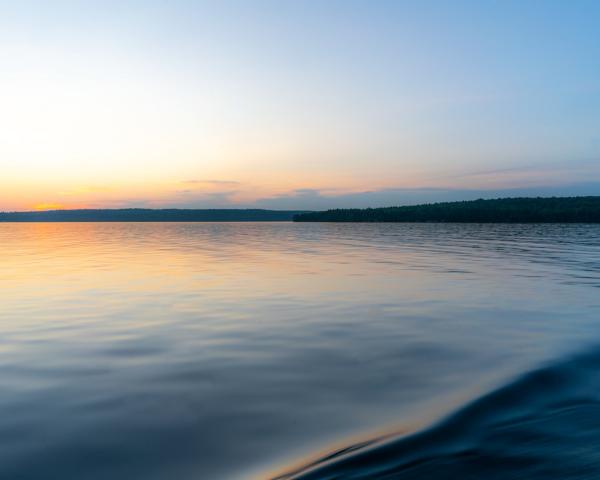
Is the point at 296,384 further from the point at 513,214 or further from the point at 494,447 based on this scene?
the point at 513,214

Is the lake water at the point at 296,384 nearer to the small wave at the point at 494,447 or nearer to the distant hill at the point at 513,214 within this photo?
the small wave at the point at 494,447

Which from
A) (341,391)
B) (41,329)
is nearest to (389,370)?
(341,391)

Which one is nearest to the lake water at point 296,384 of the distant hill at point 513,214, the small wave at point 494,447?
the small wave at point 494,447

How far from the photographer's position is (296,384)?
25.8ft

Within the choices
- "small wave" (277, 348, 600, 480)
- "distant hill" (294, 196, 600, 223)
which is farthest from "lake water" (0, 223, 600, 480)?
"distant hill" (294, 196, 600, 223)

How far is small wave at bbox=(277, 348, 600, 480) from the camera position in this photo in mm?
5027

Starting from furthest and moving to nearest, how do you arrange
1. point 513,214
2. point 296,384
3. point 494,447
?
point 513,214 < point 296,384 < point 494,447

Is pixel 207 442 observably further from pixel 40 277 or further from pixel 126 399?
pixel 40 277

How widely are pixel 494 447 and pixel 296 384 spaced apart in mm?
3271

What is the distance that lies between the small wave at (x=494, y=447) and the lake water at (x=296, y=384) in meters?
0.02

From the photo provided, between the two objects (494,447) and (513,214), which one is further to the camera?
(513,214)

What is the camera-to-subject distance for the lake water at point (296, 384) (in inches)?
211

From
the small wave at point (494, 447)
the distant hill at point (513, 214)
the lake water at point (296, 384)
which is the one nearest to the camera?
the small wave at point (494, 447)

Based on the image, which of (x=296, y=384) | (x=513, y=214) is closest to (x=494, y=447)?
(x=296, y=384)
